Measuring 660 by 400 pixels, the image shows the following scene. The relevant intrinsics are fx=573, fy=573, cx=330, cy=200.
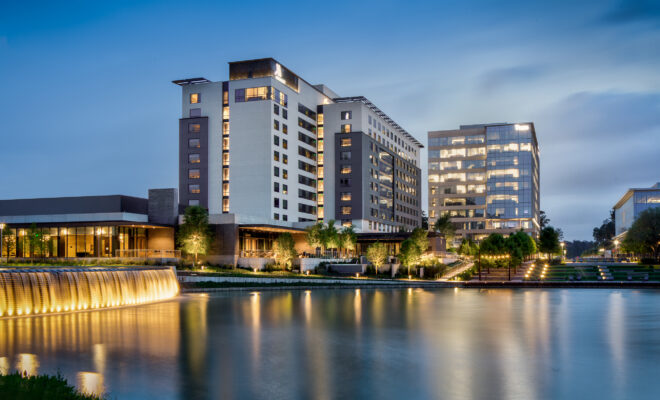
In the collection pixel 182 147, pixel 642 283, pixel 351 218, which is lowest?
pixel 642 283

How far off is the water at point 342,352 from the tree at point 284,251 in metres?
32.3

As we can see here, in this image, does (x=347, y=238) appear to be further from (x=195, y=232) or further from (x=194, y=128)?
(x=195, y=232)

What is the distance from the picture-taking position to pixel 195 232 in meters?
62.5

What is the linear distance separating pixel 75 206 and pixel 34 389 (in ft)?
193

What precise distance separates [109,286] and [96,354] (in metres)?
16.8

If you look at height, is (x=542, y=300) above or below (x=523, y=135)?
below

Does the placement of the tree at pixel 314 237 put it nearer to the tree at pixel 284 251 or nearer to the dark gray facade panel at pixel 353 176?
the tree at pixel 284 251

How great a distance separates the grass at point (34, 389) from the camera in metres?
10.4

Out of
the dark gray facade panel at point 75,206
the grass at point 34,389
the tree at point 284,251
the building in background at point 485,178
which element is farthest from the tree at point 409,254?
the building in background at point 485,178

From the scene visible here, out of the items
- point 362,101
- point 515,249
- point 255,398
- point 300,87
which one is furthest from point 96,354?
point 362,101

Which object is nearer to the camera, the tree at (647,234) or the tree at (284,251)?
the tree at (284,251)

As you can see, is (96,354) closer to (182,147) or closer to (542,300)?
(542,300)

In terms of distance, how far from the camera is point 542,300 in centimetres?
4281

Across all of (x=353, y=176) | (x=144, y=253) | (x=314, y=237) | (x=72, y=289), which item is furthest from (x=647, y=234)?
(x=72, y=289)
